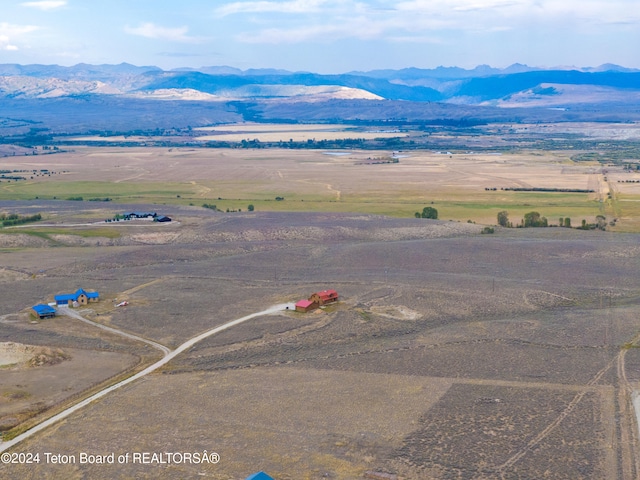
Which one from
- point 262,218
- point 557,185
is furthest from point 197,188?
point 557,185

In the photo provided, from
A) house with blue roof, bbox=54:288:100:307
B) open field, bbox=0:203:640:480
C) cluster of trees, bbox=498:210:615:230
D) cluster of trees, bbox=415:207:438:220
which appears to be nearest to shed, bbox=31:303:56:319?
open field, bbox=0:203:640:480

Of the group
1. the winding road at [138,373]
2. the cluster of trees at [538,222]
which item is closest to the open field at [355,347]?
the winding road at [138,373]

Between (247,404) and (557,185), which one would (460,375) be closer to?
(247,404)

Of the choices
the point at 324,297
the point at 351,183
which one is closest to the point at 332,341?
the point at 324,297

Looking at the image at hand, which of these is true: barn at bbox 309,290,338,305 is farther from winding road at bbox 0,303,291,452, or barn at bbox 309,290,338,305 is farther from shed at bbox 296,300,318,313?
winding road at bbox 0,303,291,452

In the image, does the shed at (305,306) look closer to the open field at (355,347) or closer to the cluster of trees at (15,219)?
the open field at (355,347)

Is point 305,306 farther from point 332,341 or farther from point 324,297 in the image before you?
point 332,341

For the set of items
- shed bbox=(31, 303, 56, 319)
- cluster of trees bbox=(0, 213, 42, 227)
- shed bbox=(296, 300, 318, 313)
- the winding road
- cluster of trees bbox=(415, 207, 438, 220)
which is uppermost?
cluster of trees bbox=(415, 207, 438, 220)
